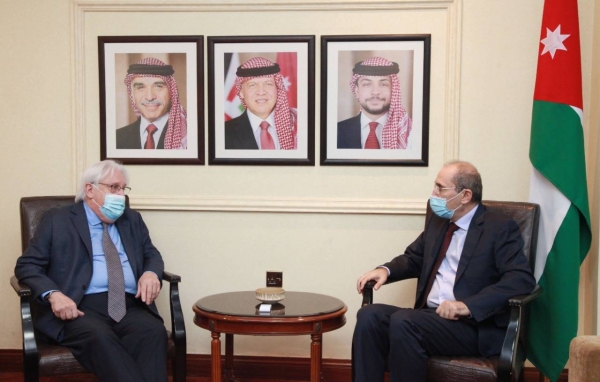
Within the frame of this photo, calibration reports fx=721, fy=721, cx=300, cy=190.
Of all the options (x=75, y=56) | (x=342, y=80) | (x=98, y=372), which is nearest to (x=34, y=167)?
(x=75, y=56)

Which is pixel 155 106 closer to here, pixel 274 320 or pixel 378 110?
pixel 378 110

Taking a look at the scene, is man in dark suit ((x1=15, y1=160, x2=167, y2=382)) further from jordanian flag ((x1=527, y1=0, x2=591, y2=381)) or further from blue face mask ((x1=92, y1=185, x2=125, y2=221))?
jordanian flag ((x1=527, y1=0, x2=591, y2=381))

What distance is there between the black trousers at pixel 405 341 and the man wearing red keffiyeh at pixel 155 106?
164 cm

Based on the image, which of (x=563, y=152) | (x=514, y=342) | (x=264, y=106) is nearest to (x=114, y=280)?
(x=264, y=106)

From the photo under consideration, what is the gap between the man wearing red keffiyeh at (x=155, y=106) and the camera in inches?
166

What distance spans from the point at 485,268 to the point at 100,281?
1853 millimetres

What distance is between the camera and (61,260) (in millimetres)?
3502

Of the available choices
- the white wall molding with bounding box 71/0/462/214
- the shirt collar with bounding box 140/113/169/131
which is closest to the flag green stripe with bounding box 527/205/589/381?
the white wall molding with bounding box 71/0/462/214

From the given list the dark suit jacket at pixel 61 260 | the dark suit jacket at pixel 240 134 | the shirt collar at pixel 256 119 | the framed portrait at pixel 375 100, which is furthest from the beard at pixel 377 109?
the dark suit jacket at pixel 61 260

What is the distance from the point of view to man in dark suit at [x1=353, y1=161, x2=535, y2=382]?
316cm

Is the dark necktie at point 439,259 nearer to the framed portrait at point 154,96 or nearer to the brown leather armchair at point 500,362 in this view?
the brown leather armchair at point 500,362

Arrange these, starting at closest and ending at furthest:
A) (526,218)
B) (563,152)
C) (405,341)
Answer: (405,341)
(526,218)
(563,152)

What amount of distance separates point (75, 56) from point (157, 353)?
1.90 meters

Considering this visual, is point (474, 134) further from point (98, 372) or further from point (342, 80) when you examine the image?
point (98, 372)
